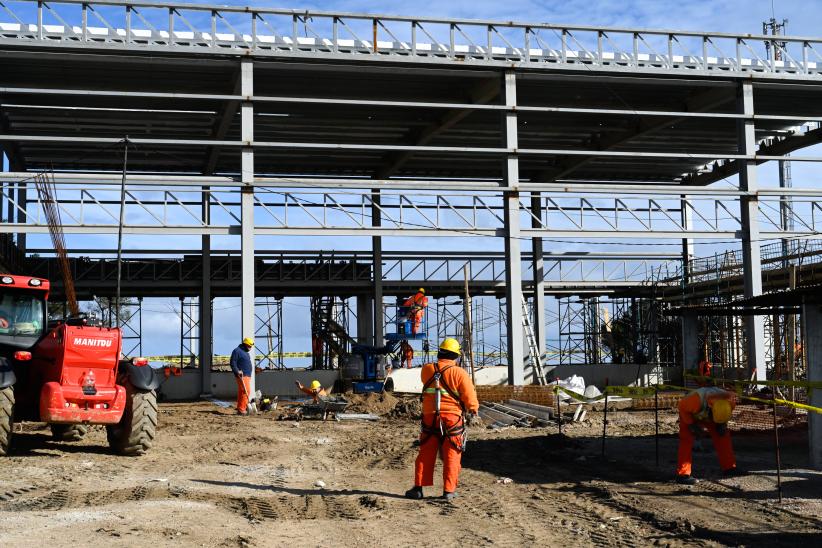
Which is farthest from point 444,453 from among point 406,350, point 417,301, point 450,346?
point 406,350

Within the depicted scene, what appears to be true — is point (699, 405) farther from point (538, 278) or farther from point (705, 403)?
point (538, 278)

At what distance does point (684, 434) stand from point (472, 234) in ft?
50.6

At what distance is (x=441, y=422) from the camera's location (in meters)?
10.5

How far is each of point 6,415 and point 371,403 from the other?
43.6 ft

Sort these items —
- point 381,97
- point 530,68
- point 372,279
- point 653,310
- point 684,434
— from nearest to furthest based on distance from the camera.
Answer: point 684,434
point 530,68
point 381,97
point 372,279
point 653,310

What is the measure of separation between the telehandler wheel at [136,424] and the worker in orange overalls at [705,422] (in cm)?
770

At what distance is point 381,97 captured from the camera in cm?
2861

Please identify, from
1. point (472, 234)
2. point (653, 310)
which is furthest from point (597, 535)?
point (653, 310)

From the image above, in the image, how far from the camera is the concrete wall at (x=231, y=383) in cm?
3394

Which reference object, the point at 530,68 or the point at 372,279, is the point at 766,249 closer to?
the point at 530,68

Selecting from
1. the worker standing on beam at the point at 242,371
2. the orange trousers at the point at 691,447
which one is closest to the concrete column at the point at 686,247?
the worker standing on beam at the point at 242,371

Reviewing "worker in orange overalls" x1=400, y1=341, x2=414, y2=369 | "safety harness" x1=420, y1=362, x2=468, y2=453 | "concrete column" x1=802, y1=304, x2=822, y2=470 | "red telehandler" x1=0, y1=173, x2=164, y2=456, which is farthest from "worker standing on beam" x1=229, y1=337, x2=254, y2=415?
"concrete column" x1=802, y1=304, x2=822, y2=470

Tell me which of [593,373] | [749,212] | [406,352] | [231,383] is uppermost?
[749,212]

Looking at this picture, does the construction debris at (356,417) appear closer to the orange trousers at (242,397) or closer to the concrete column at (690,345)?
the orange trousers at (242,397)
